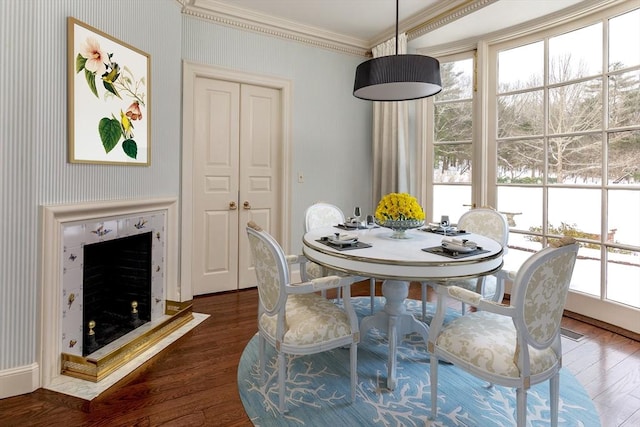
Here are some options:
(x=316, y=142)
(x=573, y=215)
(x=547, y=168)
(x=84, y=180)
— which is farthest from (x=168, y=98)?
(x=573, y=215)

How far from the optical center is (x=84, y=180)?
2.24 m

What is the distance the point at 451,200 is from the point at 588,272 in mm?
1399

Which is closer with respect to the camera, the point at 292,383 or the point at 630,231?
the point at 292,383

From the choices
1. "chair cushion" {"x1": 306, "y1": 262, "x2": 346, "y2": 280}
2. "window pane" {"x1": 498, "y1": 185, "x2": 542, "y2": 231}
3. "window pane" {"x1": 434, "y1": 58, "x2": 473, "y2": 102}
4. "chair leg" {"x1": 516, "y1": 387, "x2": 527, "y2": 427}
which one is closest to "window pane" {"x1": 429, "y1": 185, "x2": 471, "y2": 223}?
"window pane" {"x1": 498, "y1": 185, "x2": 542, "y2": 231}

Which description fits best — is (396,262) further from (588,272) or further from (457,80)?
(457,80)

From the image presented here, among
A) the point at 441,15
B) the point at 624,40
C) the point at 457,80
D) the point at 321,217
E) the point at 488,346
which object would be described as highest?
the point at 441,15

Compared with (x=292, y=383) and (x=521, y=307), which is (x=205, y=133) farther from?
(x=521, y=307)

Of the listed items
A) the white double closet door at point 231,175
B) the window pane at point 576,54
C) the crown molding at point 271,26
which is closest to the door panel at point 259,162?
the white double closet door at point 231,175

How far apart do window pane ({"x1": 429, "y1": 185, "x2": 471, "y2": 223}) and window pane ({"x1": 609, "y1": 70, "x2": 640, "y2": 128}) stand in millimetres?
1347

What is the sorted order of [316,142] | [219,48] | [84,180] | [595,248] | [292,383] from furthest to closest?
[316,142] < [219,48] < [595,248] < [84,180] < [292,383]

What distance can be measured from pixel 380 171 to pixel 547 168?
5.52ft

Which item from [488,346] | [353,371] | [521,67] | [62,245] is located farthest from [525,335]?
[521,67]

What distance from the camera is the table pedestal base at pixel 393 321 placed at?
2.04 metres

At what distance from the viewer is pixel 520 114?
3.41 metres
